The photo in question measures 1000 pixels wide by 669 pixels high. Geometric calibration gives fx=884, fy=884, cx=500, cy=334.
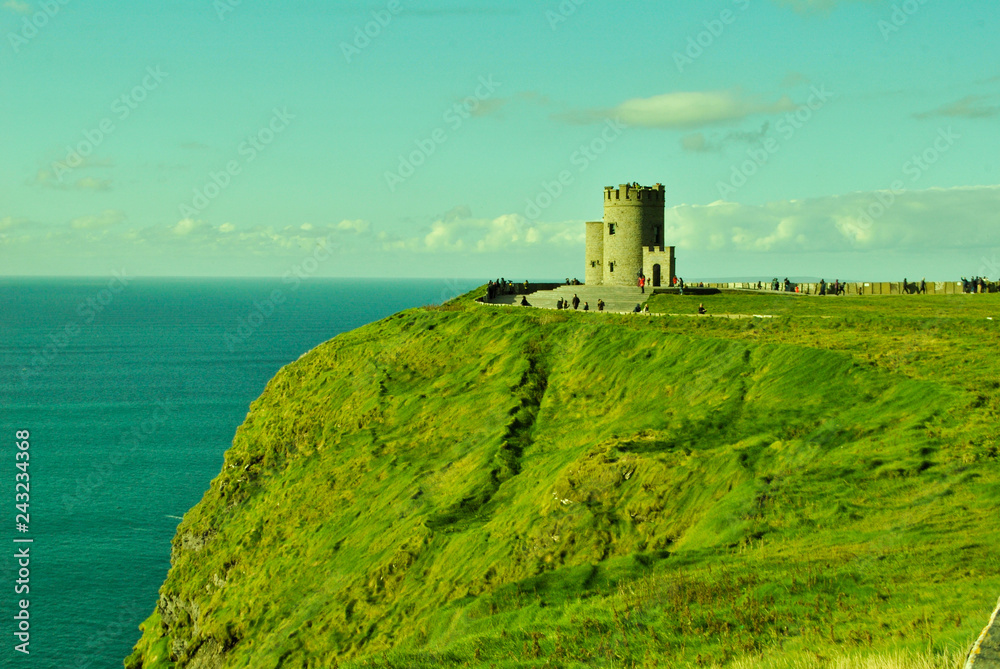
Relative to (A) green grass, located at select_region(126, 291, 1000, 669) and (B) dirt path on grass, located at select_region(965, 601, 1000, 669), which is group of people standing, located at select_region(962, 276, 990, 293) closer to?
(A) green grass, located at select_region(126, 291, 1000, 669)

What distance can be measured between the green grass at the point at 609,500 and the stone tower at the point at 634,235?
17.2 meters

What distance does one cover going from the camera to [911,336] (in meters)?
35.7

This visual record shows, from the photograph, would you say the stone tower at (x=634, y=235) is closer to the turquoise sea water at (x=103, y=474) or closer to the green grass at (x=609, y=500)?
the green grass at (x=609, y=500)

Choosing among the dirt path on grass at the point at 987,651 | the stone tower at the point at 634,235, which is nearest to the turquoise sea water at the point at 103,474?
the stone tower at the point at 634,235

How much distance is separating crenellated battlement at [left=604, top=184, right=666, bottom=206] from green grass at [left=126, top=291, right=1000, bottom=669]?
762 inches

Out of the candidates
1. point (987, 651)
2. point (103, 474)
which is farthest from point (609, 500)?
point (103, 474)

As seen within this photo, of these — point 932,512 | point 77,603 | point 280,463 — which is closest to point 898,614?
point 932,512

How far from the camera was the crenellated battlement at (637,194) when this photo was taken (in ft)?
219

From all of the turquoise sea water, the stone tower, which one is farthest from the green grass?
the stone tower

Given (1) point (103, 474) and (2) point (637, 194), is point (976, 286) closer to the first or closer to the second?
(2) point (637, 194)

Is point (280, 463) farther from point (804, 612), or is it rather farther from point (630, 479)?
point (804, 612)

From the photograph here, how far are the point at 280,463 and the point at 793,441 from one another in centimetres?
2569

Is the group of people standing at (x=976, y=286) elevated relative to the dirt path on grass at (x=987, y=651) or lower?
elevated

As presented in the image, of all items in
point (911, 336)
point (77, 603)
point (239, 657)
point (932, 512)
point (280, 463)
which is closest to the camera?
point (932, 512)
